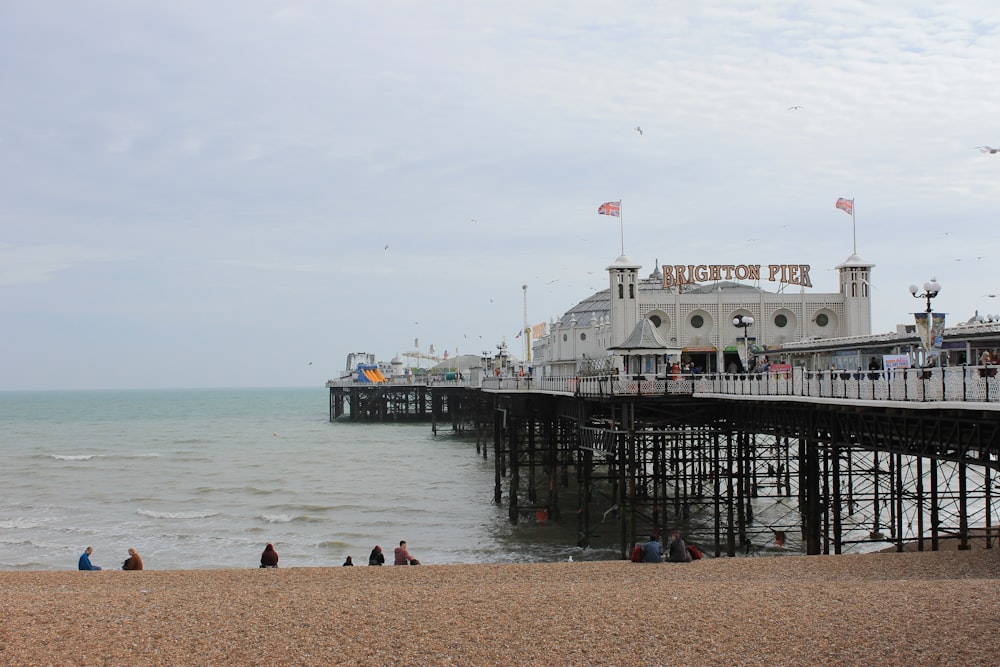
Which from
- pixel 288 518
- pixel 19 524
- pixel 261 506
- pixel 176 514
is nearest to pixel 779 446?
pixel 288 518

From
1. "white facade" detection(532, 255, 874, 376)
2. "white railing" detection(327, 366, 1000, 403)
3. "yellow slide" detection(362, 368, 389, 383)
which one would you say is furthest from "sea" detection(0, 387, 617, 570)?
"yellow slide" detection(362, 368, 389, 383)

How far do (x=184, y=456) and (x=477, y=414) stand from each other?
20.0 meters

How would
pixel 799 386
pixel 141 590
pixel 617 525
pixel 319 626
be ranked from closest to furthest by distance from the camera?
1. pixel 319 626
2. pixel 141 590
3. pixel 799 386
4. pixel 617 525

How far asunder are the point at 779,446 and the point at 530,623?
21.6m

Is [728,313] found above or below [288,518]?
above

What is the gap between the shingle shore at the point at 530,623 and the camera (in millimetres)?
12023

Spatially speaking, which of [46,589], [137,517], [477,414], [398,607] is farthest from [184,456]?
[398,607]

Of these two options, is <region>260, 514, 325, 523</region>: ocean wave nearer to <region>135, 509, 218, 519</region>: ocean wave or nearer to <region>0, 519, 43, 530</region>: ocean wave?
<region>135, 509, 218, 519</region>: ocean wave

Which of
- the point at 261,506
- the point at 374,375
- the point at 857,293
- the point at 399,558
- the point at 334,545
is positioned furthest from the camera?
the point at 374,375

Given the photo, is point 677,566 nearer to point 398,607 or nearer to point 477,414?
point 398,607

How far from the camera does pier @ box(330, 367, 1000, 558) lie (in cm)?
1723

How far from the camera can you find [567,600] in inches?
566

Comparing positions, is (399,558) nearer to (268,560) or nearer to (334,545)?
(268,560)

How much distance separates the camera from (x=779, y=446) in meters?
33.1
